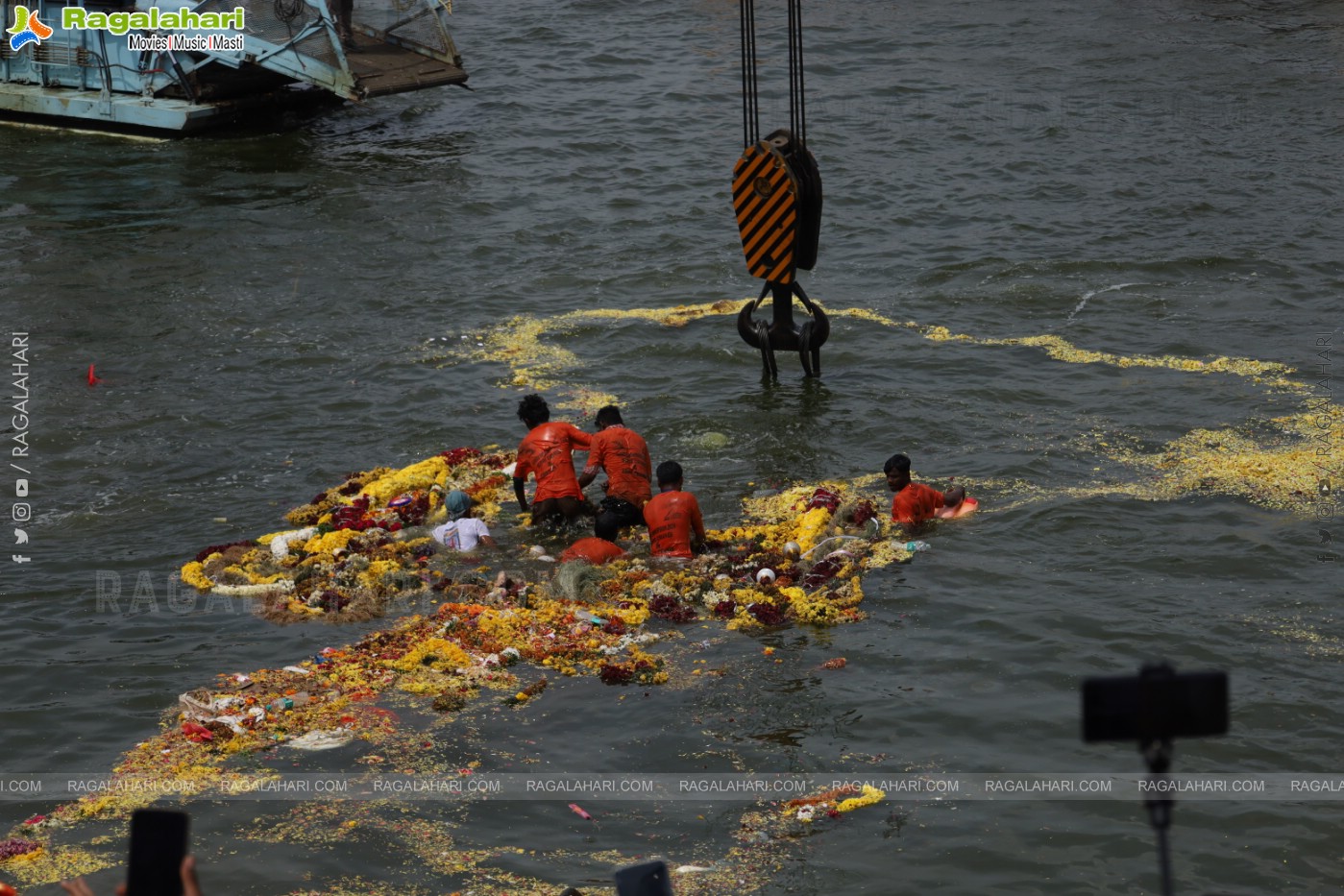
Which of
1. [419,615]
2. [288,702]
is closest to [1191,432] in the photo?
[419,615]

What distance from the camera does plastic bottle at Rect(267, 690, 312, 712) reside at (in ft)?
27.8

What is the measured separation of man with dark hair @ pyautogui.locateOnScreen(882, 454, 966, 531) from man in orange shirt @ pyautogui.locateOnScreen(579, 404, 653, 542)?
185 cm

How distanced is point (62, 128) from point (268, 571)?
549 inches

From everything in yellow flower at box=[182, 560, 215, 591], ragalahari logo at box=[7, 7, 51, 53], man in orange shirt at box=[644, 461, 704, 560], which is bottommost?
yellow flower at box=[182, 560, 215, 591]

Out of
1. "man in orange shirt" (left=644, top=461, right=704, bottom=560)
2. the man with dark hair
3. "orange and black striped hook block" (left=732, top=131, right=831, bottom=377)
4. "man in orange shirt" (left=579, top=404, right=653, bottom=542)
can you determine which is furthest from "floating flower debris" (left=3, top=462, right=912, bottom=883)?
"orange and black striped hook block" (left=732, top=131, right=831, bottom=377)

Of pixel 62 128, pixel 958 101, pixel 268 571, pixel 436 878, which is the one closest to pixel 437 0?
pixel 62 128

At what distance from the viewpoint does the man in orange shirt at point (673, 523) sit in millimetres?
10414

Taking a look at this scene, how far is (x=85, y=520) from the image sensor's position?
11.6 meters

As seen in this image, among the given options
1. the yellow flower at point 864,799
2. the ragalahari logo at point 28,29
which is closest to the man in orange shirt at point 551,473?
the yellow flower at point 864,799

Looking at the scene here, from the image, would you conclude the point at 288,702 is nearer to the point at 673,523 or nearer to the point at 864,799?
the point at 673,523

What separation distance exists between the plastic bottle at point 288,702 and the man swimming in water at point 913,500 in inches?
176

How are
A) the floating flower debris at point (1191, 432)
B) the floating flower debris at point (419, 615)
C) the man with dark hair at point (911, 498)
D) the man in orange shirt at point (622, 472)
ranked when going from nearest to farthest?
the floating flower debris at point (419, 615) → the man with dark hair at point (911, 498) → the man in orange shirt at point (622, 472) → the floating flower debris at point (1191, 432)

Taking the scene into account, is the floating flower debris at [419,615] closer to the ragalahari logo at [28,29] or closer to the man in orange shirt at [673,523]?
the man in orange shirt at [673,523]

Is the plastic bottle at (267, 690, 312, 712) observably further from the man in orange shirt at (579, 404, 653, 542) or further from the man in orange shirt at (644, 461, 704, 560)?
the man in orange shirt at (579, 404, 653, 542)
